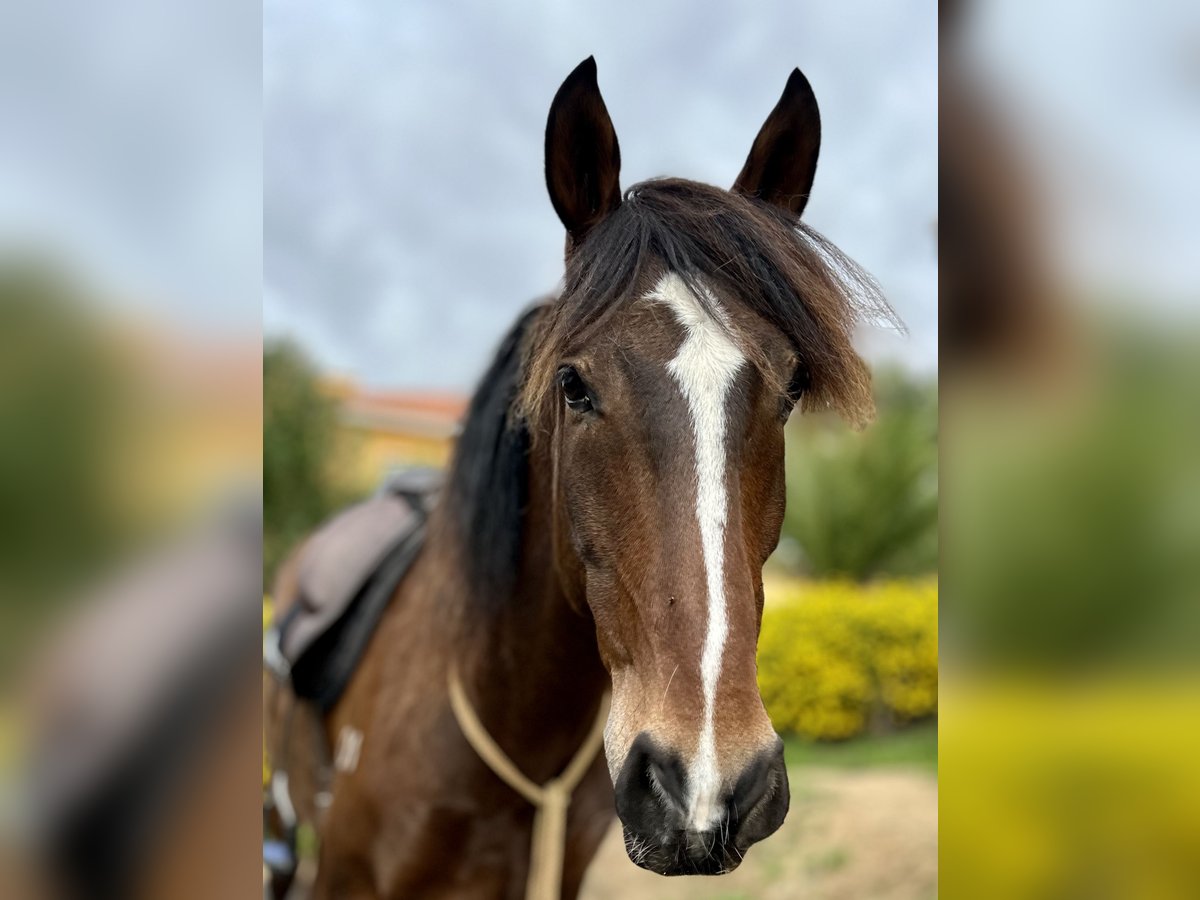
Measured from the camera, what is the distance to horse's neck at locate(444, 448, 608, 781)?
196 centimetres

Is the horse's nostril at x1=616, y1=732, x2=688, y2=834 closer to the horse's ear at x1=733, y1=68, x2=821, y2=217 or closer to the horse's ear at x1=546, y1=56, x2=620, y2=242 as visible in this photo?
the horse's ear at x1=546, y1=56, x2=620, y2=242

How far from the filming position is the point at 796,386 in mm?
Result: 1597

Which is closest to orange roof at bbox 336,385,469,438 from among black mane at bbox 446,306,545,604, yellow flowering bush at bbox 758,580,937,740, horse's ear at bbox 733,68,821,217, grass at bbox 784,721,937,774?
yellow flowering bush at bbox 758,580,937,740

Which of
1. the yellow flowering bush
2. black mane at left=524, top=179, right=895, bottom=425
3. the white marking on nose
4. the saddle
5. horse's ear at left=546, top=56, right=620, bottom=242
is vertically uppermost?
horse's ear at left=546, top=56, right=620, bottom=242

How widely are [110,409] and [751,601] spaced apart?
36.7 inches

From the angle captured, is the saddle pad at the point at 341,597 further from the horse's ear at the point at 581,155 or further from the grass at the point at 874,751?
the grass at the point at 874,751

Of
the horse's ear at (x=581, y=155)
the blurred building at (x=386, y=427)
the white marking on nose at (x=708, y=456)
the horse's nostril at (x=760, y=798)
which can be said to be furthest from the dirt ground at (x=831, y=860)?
the blurred building at (x=386, y=427)

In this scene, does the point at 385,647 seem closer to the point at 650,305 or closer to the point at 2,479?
the point at 650,305

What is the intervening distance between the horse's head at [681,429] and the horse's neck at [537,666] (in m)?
0.20

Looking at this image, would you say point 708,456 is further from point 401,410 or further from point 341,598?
point 401,410

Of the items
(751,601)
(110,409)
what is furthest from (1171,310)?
(110,409)

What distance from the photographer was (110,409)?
724mm

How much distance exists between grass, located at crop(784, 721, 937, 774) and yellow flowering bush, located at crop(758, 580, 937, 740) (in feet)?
0.40

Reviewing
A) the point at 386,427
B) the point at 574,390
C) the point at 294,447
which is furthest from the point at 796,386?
the point at 386,427
